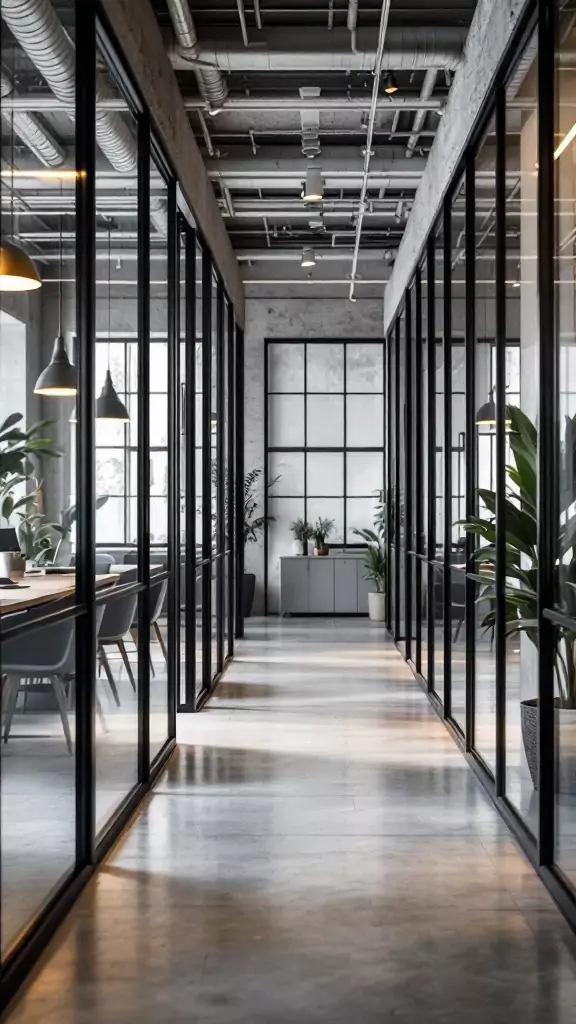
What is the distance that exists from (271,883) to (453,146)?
4477 millimetres

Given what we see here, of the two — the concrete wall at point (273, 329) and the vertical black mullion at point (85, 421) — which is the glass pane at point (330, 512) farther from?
the vertical black mullion at point (85, 421)

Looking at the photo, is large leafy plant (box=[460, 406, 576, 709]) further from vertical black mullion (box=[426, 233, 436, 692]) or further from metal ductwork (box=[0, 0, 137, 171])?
vertical black mullion (box=[426, 233, 436, 692])

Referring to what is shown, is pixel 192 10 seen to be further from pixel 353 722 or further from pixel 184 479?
pixel 353 722

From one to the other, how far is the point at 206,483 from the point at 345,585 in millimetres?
5877

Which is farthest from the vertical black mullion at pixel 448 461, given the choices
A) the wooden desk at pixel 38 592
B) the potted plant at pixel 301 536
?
the potted plant at pixel 301 536

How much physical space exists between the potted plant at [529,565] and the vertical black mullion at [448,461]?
1.05m

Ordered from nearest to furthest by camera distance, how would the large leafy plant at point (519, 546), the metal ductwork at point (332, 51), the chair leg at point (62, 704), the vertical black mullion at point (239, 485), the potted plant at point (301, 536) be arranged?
1. the chair leg at point (62, 704)
2. the large leafy plant at point (519, 546)
3. the metal ductwork at point (332, 51)
4. the vertical black mullion at point (239, 485)
5. the potted plant at point (301, 536)

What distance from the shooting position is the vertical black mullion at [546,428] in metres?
3.72

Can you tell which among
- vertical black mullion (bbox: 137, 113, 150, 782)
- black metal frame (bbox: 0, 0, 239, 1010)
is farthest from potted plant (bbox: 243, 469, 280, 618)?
vertical black mullion (bbox: 137, 113, 150, 782)

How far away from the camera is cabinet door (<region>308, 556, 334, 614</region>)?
13391 millimetres

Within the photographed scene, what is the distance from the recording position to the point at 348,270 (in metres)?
13.4

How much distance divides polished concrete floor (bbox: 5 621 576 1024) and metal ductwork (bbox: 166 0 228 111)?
392 centimetres

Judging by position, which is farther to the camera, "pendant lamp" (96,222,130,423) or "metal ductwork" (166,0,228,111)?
"metal ductwork" (166,0,228,111)

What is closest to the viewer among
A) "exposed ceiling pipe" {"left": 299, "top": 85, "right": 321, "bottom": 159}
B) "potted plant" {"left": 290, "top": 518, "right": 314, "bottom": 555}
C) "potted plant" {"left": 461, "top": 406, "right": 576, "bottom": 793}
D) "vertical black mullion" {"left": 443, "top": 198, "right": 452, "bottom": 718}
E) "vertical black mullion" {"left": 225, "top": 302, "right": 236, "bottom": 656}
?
"potted plant" {"left": 461, "top": 406, "right": 576, "bottom": 793}
